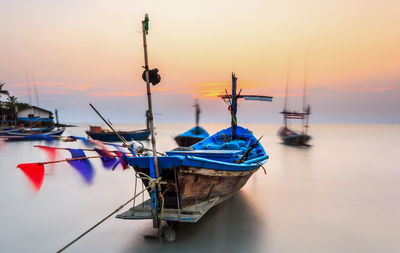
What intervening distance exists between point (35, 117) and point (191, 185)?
145ft

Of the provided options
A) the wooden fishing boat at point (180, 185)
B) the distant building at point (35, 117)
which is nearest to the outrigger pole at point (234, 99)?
the wooden fishing boat at point (180, 185)

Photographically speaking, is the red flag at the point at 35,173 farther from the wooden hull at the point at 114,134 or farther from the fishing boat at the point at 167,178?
the wooden hull at the point at 114,134

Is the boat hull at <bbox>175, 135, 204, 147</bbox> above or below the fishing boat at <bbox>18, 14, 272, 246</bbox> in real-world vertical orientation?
below

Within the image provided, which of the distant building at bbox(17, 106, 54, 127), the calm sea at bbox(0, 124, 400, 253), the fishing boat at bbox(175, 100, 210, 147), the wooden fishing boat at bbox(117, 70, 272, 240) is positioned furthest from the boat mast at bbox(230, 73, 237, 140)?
the distant building at bbox(17, 106, 54, 127)

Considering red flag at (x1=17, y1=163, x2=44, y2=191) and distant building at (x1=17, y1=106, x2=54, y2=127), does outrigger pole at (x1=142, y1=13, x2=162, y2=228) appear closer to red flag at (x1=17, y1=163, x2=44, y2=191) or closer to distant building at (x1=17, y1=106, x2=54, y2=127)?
red flag at (x1=17, y1=163, x2=44, y2=191)

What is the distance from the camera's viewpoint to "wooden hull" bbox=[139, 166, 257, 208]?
4.98 meters

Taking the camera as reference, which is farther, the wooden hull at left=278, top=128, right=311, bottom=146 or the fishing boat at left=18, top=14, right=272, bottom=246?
the wooden hull at left=278, top=128, right=311, bottom=146

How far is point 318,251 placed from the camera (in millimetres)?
5715

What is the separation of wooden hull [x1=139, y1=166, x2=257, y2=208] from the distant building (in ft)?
137

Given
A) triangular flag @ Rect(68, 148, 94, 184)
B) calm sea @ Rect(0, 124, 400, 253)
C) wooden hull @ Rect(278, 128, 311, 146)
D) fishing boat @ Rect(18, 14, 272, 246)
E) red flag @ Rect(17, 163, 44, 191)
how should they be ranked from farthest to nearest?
wooden hull @ Rect(278, 128, 311, 146), calm sea @ Rect(0, 124, 400, 253), triangular flag @ Rect(68, 148, 94, 184), fishing boat @ Rect(18, 14, 272, 246), red flag @ Rect(17, 163, 44, 191)

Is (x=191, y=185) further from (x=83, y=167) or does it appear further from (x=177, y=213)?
(x=83, y=167)

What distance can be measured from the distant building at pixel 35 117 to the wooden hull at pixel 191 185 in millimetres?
41709

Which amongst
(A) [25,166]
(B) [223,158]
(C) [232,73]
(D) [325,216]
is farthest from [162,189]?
(C) [232,73]

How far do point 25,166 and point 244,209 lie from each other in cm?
676
